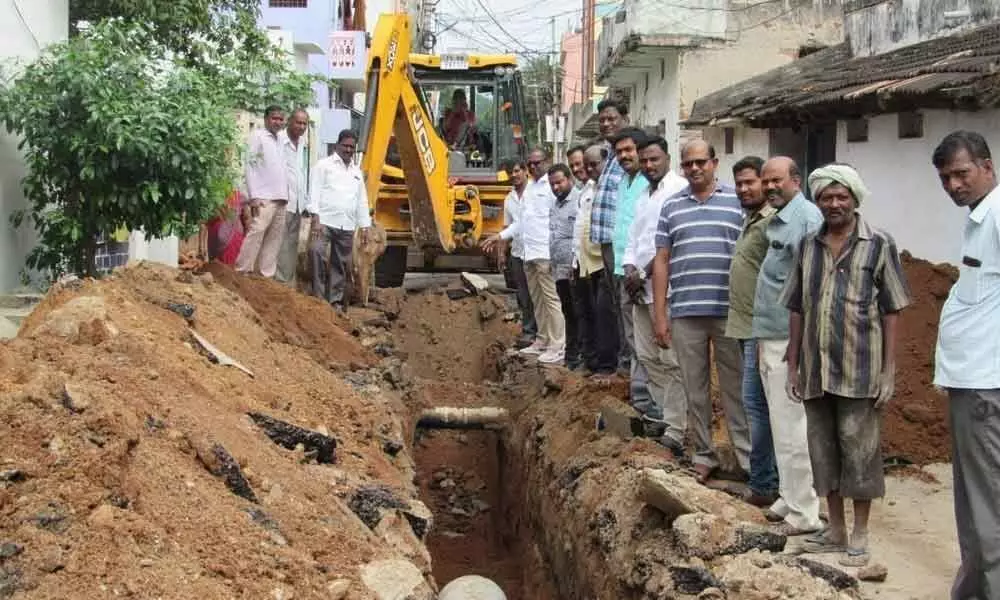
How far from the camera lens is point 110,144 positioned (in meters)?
9.08

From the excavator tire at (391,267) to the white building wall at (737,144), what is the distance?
479 cm

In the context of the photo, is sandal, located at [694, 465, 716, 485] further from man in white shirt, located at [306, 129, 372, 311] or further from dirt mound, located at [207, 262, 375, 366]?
man in white shirt, located at [306, 129, 372, 311]

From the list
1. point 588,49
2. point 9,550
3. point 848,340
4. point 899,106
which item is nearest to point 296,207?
point 899,106

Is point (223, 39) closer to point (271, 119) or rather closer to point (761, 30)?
point (271, 119)

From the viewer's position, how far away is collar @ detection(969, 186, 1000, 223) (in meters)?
4.70

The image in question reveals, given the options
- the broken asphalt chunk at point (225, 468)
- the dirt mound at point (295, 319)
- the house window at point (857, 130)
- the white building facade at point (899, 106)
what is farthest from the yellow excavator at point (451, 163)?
the broken asphalt chunk at point (225, 468)

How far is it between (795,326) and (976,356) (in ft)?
3.84

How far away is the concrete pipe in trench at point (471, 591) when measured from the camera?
7289 mm

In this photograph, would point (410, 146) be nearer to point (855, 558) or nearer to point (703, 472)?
point (703, 472)

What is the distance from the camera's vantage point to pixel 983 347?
15.4ft

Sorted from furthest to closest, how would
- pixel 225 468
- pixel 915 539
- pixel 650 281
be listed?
pixel 650 281
pixel 915 539
pixel 225 468

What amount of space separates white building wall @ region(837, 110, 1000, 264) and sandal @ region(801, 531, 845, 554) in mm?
4287

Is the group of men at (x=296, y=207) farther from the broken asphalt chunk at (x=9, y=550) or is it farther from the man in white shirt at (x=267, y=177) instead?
the broken asphalt chunk at (x=9, y=550)

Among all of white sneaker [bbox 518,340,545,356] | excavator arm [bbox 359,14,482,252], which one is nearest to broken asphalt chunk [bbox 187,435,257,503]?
white sneaker [bbox 518,340,545,356]
